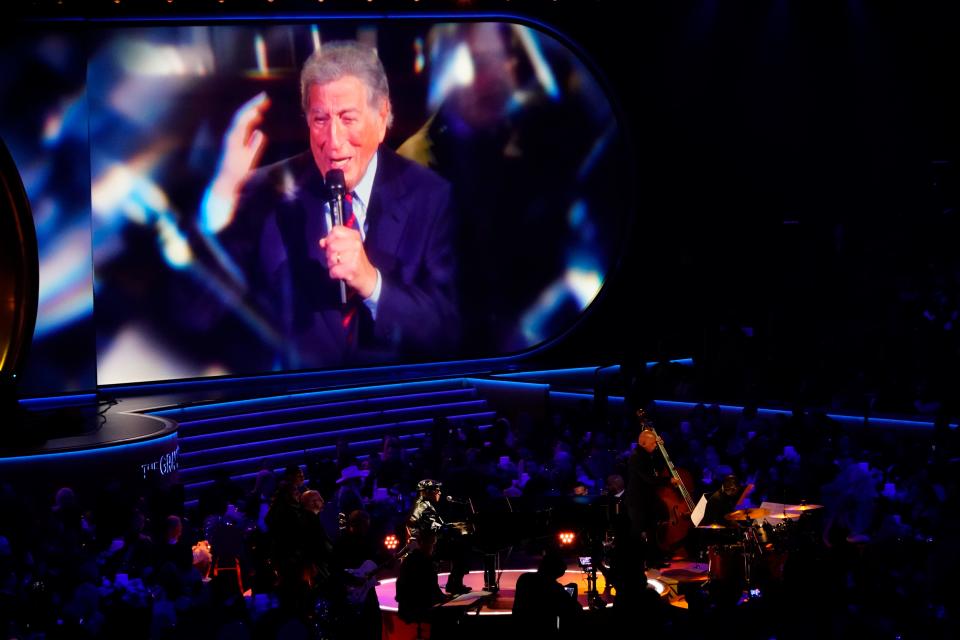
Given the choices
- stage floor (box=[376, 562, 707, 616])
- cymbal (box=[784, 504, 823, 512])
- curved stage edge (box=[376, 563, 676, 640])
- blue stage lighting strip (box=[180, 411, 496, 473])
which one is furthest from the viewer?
blue stage lighting strip (box=[180, 411, 496, 473])

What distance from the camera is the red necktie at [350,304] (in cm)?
1788

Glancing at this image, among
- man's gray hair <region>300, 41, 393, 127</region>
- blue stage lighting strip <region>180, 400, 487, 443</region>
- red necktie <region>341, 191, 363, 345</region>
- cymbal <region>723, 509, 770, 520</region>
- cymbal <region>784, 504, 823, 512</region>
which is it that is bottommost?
cymbal <region>784, 504, 823, 512</region>

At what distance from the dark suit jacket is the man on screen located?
0.7 inches

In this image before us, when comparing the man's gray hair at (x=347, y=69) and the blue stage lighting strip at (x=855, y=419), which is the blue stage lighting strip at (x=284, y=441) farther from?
the man's gray hair at (x=347, y=69)

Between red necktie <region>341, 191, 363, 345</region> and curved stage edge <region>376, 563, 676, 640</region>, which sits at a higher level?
red necktie <region>341, 191, 363, 345</region>

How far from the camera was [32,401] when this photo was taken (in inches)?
627

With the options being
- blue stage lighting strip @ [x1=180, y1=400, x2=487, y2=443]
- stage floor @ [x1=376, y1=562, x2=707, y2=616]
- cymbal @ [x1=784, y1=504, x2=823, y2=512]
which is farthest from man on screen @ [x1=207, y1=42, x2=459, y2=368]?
cymbal @ [x1=784, y1=504, x2=823, y2=512]

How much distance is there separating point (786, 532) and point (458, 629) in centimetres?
383

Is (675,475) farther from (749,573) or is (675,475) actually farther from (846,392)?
(846,392)

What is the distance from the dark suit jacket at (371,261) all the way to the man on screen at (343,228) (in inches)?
0.7

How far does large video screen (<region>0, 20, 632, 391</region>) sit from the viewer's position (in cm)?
1605

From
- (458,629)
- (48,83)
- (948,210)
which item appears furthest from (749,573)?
(48,83)

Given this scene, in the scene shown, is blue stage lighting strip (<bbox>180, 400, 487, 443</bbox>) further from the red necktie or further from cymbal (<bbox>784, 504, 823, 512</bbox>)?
cymbal (<bbox>784, 504, 823, 512</bbox>)

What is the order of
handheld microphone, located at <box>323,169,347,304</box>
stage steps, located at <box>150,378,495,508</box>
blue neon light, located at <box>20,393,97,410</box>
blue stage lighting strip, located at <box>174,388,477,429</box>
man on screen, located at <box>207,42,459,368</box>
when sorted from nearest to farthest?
stage steps, located at <box>150,378,495,508</box> < blue stage lighting strip, located at <box>174,388,477,429</box> < blue neon light, located at <box>20,393,97,410</box> < man on screen, located at <box>207,42,459,368</box> < handheld microphone, located at <box>323,169,347,304</box>
